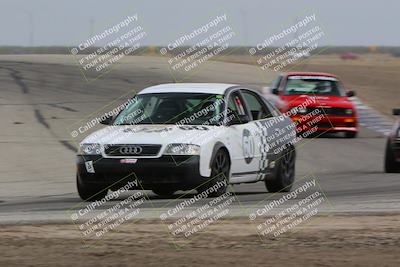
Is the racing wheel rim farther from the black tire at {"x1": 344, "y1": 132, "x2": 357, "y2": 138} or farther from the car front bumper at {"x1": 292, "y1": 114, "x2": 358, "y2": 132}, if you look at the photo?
the black tire at {"x1": 344, "y1": 132, "x2": 357, "y2": 138}

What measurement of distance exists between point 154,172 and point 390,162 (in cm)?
638

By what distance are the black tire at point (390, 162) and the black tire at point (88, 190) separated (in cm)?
640

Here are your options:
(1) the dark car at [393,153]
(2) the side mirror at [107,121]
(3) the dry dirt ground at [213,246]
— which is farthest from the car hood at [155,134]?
(1) the dark car at [393,153]

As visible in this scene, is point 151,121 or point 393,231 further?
point 151,121

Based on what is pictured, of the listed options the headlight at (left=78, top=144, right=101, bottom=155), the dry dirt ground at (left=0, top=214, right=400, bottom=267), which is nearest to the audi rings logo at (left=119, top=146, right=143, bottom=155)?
the headlight at (left=78, top=144, right=101, bottom=155)

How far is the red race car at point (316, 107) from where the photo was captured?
24172 mm

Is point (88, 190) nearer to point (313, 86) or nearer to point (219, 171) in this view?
point (219, 171)

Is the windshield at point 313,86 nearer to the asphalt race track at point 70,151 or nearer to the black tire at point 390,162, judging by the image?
the asphalt race track at point 70,151

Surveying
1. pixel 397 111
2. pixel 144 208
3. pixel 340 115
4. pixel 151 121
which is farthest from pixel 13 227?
pixel 340 115

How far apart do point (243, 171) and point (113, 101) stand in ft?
59.1

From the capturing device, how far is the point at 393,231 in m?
9.09

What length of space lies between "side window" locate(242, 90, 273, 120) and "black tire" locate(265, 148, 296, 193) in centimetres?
60

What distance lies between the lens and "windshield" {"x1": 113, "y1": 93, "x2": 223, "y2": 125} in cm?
1270

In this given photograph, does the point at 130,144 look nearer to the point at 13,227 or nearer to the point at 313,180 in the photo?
the point at 13,227
